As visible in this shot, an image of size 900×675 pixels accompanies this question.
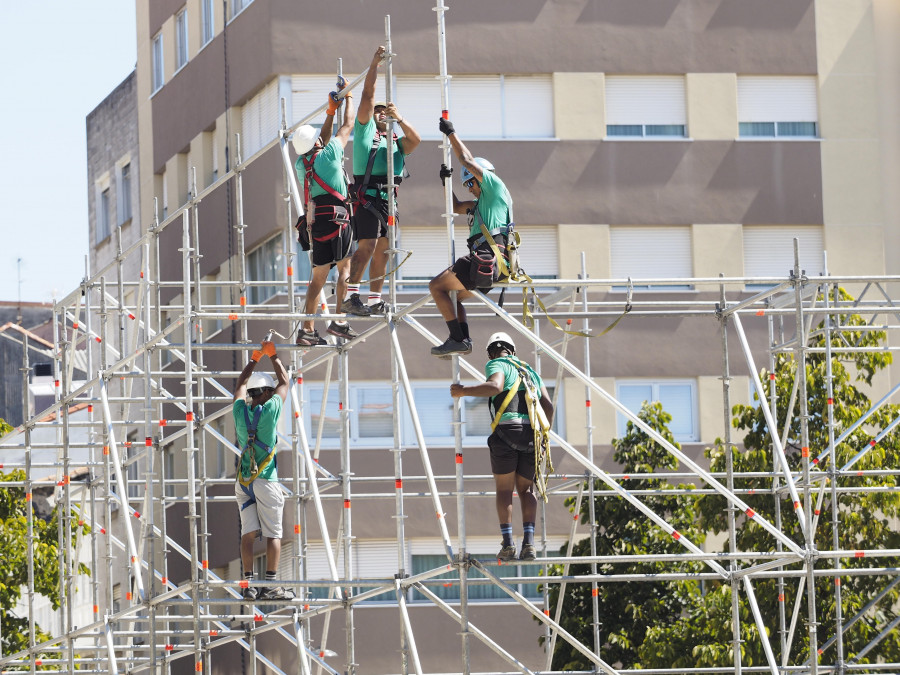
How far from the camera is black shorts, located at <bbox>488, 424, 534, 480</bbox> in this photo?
47.1 feet

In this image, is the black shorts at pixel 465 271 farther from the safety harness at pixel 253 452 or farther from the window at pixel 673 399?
the window at pixel 673 399

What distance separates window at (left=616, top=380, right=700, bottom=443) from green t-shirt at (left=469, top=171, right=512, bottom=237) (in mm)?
15813

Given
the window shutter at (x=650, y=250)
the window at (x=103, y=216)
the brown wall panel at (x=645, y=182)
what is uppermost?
the window at (x=103, y=216)

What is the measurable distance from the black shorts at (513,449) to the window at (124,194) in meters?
25.9

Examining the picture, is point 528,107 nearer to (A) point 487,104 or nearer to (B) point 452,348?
(A) point 487,104

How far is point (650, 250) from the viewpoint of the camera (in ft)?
103

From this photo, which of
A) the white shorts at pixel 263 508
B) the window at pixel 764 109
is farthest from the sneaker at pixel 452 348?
the window at pixel 764 109

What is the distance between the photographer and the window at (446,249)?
3036cm

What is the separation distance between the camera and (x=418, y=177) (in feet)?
100.0

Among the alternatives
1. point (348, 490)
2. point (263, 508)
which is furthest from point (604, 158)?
point (263, 508)

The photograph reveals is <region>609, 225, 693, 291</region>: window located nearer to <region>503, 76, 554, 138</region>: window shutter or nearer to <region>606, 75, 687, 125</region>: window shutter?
<region>606, 75, 687, 125</region>: window shutter

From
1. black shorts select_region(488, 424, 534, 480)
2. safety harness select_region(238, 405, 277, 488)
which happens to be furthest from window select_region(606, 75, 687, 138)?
black shorts select_region(488, 424, 534, 480)

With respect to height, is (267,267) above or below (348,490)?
above

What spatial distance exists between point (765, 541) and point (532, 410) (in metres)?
9.14
